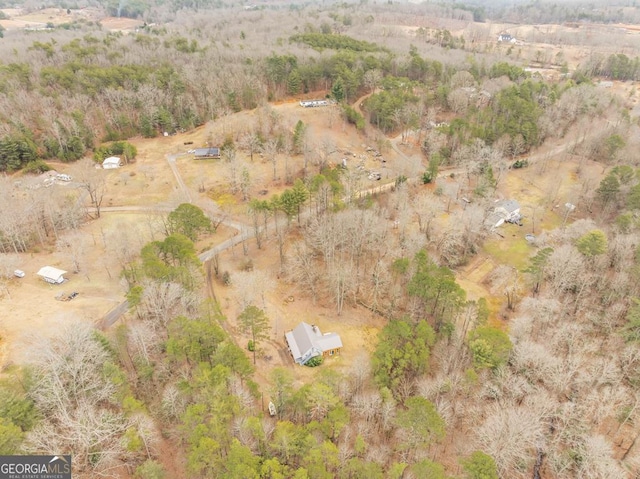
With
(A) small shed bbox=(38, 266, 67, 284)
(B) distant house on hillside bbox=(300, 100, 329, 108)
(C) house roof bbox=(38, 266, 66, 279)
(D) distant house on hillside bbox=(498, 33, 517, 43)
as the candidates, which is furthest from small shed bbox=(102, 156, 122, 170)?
(D) distant house on hillside bbox=(498, 33, 517, 43)

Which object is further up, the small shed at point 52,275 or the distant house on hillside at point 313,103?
the distant house on hillside at point 313,103

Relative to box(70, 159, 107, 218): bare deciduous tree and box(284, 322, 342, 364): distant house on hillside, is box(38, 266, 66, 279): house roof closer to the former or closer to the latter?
box(70, 159, 107, 218): bare deciduous tree

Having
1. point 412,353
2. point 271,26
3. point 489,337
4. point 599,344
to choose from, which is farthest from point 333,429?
point 271,26

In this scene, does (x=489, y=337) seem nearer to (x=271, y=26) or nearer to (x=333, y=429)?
(x=333, y=429)

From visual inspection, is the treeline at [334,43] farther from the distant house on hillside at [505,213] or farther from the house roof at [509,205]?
the distant house on hillside at [505,213]

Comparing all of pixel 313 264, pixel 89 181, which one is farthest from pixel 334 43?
pixel 313 264

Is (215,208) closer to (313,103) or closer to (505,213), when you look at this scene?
(313,103)

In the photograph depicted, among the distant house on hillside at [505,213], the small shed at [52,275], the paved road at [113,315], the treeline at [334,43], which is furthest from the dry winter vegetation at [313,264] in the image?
the treeline at [334,43]
